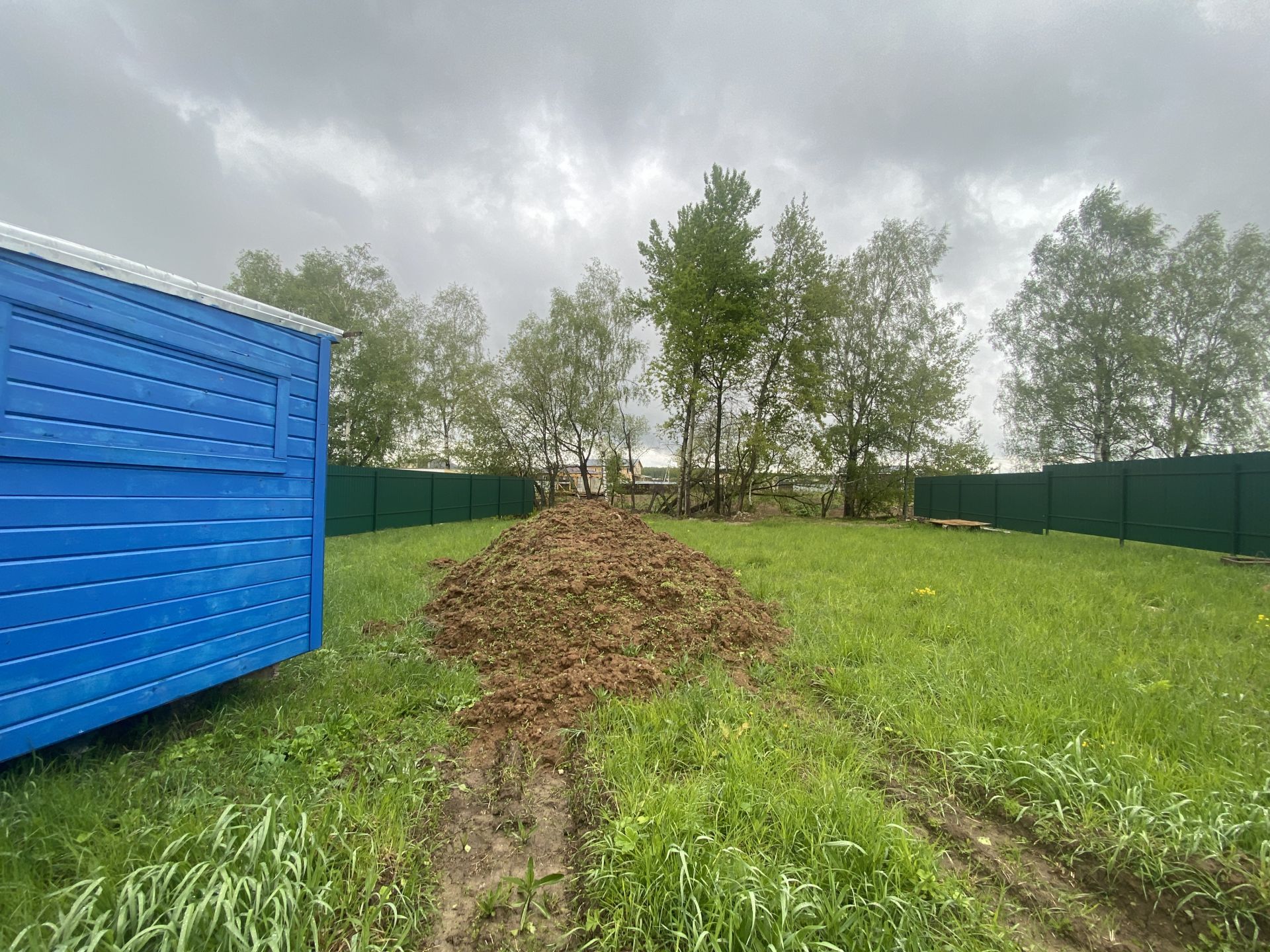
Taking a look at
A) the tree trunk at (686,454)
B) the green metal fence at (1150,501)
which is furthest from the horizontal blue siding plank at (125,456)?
the tree trunk at (686,454)

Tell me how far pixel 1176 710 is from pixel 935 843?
191 centimetres

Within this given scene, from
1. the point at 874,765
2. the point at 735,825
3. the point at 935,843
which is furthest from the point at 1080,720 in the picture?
the point at 735,825

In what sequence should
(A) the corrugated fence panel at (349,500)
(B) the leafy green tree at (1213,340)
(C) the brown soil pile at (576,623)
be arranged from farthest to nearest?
(B) the leafy green tree at (1213,340), (A) the corrugated fence panel at (349,500), (C) the brown soil pile at (576,623)

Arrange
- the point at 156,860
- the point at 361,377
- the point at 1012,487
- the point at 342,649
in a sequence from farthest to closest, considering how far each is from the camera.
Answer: the point at 361,377 < the point at 1012,487 < the point at 342,649 < the point at 156,860

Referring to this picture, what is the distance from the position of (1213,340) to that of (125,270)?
27.8 m

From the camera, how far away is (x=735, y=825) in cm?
172

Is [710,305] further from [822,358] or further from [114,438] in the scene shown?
[114,438]

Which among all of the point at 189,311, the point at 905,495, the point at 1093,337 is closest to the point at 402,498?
the point at 189,311

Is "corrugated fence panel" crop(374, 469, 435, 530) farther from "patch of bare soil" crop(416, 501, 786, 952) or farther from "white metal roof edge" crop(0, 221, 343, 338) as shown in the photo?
"white metal roof edge" crop(0, 221, 343, 338)

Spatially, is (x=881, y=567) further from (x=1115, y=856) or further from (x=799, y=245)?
(x=799, y=245)

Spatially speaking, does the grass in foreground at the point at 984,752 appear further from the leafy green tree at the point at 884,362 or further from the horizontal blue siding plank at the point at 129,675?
the leafy green tree at the point at 884,362

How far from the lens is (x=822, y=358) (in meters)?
19.9

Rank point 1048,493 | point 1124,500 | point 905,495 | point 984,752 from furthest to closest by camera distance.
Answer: point 905,495
point 1048,493
point 1124,500
point 984,752

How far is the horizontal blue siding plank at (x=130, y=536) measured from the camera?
1828 mm
